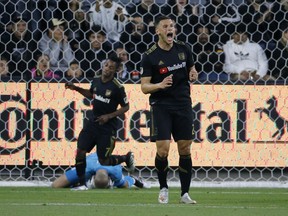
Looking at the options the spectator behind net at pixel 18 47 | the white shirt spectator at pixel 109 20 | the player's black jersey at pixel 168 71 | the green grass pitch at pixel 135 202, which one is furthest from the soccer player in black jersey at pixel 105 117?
the player's black jersey at pixel 168 71

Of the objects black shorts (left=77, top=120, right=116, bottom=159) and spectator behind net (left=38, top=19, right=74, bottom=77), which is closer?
black shorts (left=77, top=120, right=116, bottom=159)

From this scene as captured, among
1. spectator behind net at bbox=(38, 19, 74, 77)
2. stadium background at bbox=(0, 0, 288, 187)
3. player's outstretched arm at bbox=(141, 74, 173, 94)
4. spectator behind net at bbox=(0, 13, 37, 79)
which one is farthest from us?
spectator behind net at bbox=(38, 19, 74, 77)

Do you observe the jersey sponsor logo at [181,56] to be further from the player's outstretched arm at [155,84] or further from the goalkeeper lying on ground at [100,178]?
the goalkeeper lying on ground at [100,178]

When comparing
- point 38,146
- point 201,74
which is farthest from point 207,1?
point 38,146

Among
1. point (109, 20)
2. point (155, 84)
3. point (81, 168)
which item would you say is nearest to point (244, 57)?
point (109, 20)

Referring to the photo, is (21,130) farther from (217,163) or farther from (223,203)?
(223,203)

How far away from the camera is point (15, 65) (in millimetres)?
14023

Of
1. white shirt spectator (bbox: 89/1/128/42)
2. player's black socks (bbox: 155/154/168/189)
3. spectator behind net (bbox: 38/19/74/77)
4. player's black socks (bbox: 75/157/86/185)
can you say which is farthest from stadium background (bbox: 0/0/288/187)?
player's black socks (bbox: 155/154/168/189)

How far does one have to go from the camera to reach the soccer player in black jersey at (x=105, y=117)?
508 inches

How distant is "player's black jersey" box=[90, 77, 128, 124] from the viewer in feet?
42.6

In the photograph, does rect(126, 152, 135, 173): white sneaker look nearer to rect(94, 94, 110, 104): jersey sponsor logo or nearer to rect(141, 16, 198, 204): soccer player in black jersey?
rect(94, 94, 110, 104): jersey sponsor logo

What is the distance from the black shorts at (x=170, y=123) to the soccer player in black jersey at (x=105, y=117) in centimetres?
303

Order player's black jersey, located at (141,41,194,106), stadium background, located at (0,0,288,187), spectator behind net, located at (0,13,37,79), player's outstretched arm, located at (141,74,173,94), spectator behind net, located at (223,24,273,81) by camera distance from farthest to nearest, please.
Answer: spectator behind net, located at (223,24,273,81)
spectator behind net, located at (0,13,37,79)
stadium background, located at (0,0,288,187)
player's black jersey, located at (141,41,194,106)
player's outstretched arm, located at (141,74,173,94)

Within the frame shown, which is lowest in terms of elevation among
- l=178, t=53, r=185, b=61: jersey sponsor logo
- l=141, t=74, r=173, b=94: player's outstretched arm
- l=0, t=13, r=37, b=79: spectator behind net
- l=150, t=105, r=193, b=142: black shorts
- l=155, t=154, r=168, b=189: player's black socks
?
l=155, t=154, r=168, b=189: player's black socks
